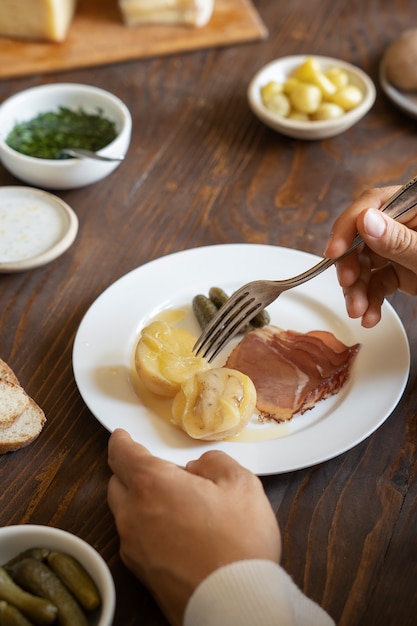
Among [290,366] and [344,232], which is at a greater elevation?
[344,232]

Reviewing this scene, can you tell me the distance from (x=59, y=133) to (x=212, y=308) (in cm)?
81

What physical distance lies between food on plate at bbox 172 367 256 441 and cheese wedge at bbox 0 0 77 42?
5.24 ft

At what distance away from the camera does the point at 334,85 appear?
219cm

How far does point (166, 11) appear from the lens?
254 centimetres

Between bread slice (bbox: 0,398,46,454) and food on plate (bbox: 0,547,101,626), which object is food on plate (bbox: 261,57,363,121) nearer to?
bread slice (bbox: 0,398,46,454)

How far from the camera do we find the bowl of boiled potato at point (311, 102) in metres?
2.13

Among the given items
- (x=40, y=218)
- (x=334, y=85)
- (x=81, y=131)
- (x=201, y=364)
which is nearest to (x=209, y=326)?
(x=201, y=364)

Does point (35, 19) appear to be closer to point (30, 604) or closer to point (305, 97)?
point (305, 97)

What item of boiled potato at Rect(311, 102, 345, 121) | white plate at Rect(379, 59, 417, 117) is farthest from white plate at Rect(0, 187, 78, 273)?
white plate at Rect(379, 59, 417, 117)

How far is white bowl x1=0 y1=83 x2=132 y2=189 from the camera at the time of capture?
190 centimetres

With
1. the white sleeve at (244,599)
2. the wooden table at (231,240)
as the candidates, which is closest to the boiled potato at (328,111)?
the wooden table at (231,240)

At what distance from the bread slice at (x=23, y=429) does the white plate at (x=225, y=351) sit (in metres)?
0.10

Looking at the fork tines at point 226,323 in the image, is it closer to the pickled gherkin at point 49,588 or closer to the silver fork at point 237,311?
the silver fork at point 237,311

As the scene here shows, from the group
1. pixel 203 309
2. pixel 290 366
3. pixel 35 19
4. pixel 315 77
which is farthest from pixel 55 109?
pixel 290 366
